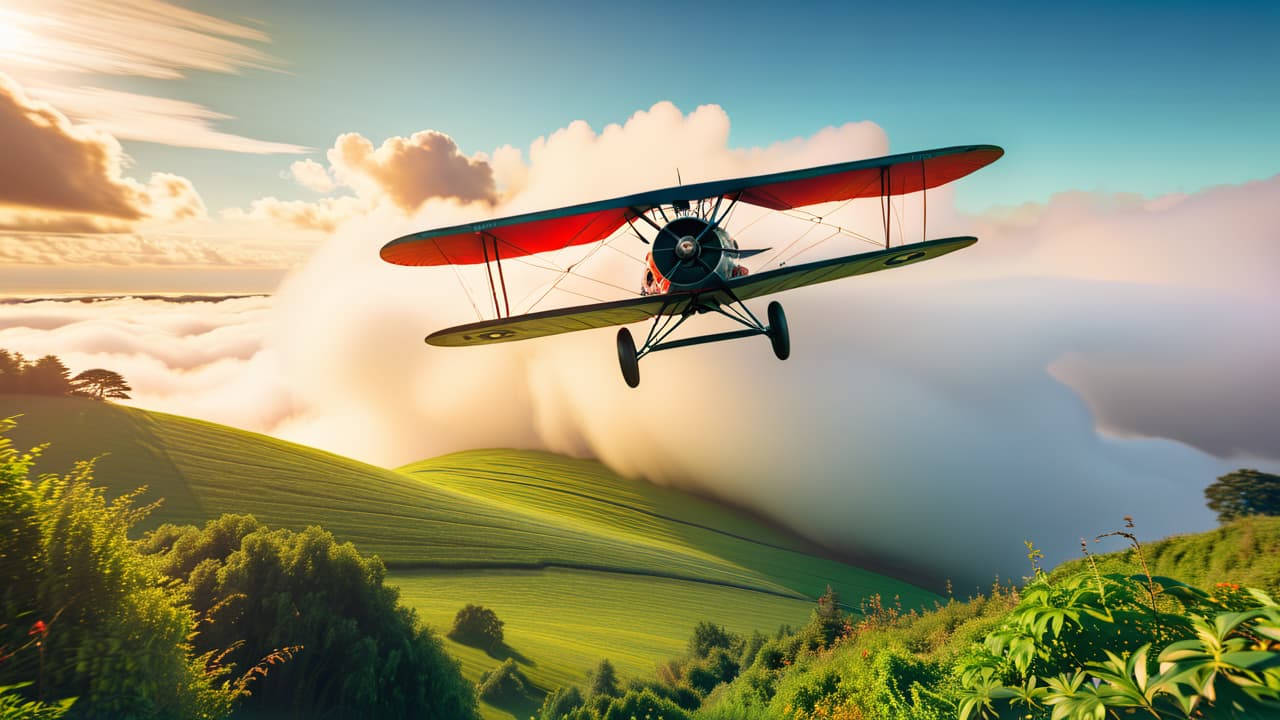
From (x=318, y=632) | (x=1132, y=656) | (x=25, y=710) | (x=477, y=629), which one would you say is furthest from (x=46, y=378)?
(x=1132, y=656)

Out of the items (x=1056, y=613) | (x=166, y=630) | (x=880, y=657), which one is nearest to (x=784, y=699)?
(x=880, y=657)

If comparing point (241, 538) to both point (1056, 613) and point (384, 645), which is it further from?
point (1056, 613)

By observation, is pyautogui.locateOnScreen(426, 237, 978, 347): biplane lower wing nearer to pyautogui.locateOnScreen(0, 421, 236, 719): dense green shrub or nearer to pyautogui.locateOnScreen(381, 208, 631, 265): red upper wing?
pyautogui.locateOnScreen(381, 208, 631, 265): red upper wing

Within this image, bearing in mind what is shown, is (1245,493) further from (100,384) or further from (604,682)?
(100,384)

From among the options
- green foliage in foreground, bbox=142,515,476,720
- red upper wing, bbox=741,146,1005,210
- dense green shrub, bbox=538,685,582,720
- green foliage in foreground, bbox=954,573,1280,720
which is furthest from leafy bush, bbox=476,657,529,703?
green foliage in foreground, bbox=954,573,1280,720

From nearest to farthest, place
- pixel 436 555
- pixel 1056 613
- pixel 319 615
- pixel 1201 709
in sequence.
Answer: pixel 1201 709, pixel 1056 613, pixel 319 615, pixel 436 555
